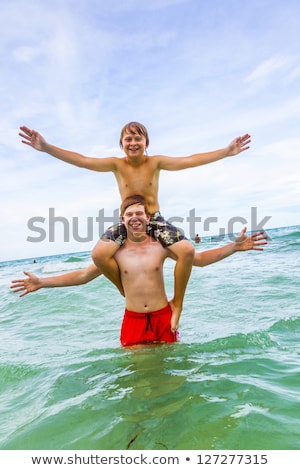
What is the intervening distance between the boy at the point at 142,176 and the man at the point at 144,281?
0.11 m

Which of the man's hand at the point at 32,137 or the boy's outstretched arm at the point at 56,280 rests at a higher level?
the man's hand at the point at 32,137

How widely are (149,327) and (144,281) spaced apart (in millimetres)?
573

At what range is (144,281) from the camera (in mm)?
4910

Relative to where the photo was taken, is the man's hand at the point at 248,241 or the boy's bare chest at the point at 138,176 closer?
the man's hand at the point at 248,241

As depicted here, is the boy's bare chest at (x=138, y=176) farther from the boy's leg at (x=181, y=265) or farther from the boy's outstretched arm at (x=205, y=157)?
the boy's leg at (x=181, y=265)

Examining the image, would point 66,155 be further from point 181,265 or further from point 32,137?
point 181,265

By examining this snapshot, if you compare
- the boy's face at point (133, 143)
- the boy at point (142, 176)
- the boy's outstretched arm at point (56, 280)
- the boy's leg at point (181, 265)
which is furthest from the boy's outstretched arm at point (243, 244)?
the boy's face at point (133, 143)

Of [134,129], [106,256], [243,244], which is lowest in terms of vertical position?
[106,256]

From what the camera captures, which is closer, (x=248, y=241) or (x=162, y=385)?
(x=162, y=385)

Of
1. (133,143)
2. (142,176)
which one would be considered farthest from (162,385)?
(133,143)

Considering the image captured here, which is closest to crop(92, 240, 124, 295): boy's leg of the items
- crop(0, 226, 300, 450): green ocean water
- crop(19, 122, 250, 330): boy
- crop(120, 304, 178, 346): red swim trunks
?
crop(19, 122, 250, 330): boy

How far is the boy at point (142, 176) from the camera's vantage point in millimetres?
4766

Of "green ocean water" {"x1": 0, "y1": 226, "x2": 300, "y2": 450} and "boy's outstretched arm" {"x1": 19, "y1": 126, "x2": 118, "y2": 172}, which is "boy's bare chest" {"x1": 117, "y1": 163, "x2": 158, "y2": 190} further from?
"green ocean water" {"x1": 0, "y1": 226, "x2": 300, "y2": 450}
